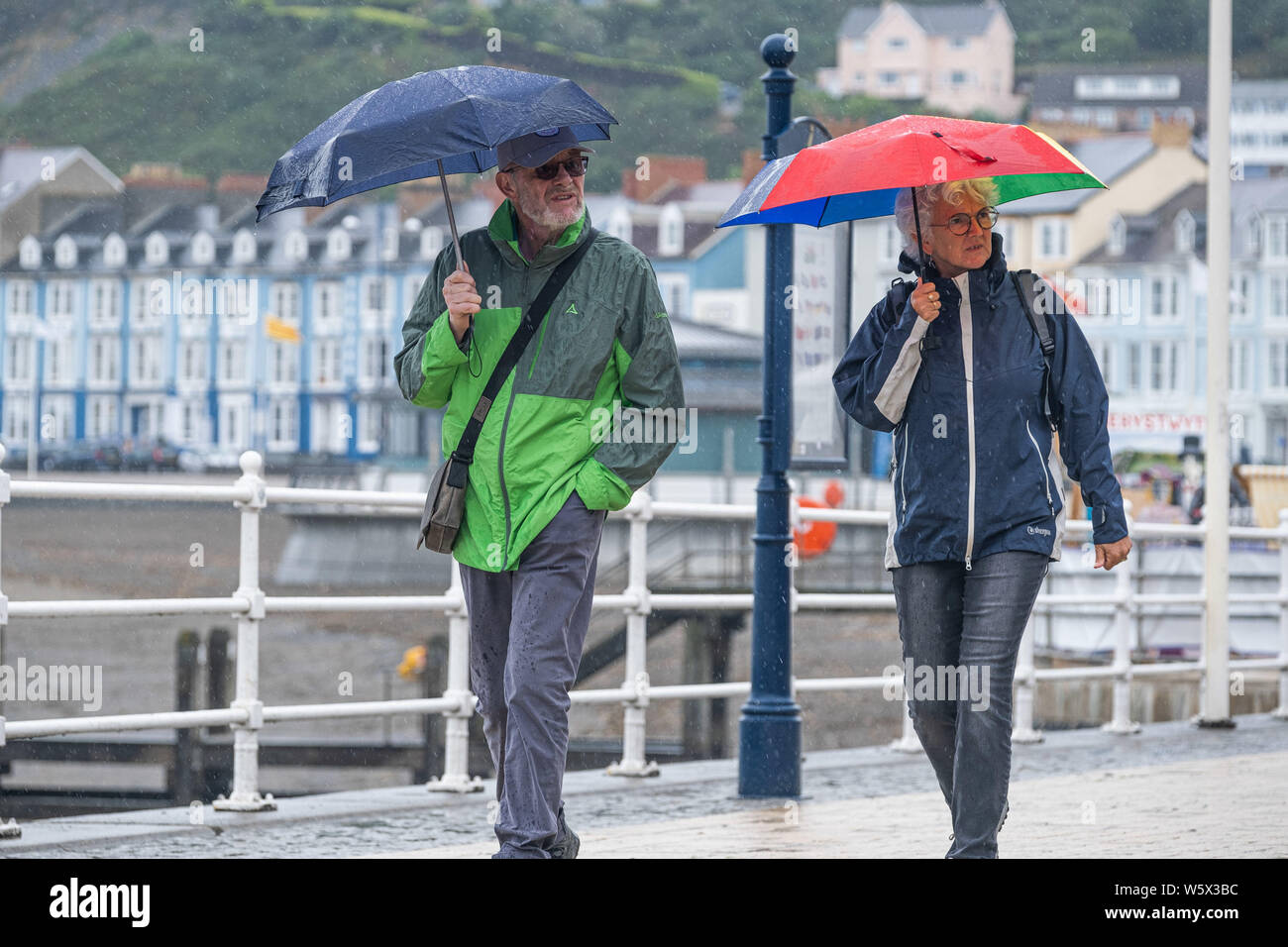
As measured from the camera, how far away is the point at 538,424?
489 centimetres

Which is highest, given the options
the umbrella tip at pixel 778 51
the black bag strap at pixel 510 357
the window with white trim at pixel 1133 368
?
the window with white trim at pixel 1133 368

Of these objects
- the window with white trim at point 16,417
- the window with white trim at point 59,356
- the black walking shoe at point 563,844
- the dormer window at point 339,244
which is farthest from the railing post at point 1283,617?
the window with white trim at point 16,417

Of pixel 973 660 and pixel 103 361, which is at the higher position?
pixel 103 361

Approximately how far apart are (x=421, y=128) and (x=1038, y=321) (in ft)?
5.13

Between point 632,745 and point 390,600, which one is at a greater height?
point 390,600

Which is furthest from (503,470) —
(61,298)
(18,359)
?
(18,359)

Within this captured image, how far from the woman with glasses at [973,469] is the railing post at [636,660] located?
3.65 metres

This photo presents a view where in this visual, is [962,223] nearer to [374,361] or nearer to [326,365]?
[374,361]

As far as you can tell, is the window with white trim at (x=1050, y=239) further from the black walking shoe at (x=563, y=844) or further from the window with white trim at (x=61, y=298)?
the black walking shoe at (x=563, y=844)

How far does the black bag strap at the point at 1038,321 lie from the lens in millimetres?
4902

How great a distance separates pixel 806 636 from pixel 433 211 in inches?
1794

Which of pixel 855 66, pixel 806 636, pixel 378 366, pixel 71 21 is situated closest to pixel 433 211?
pixel 378 366
